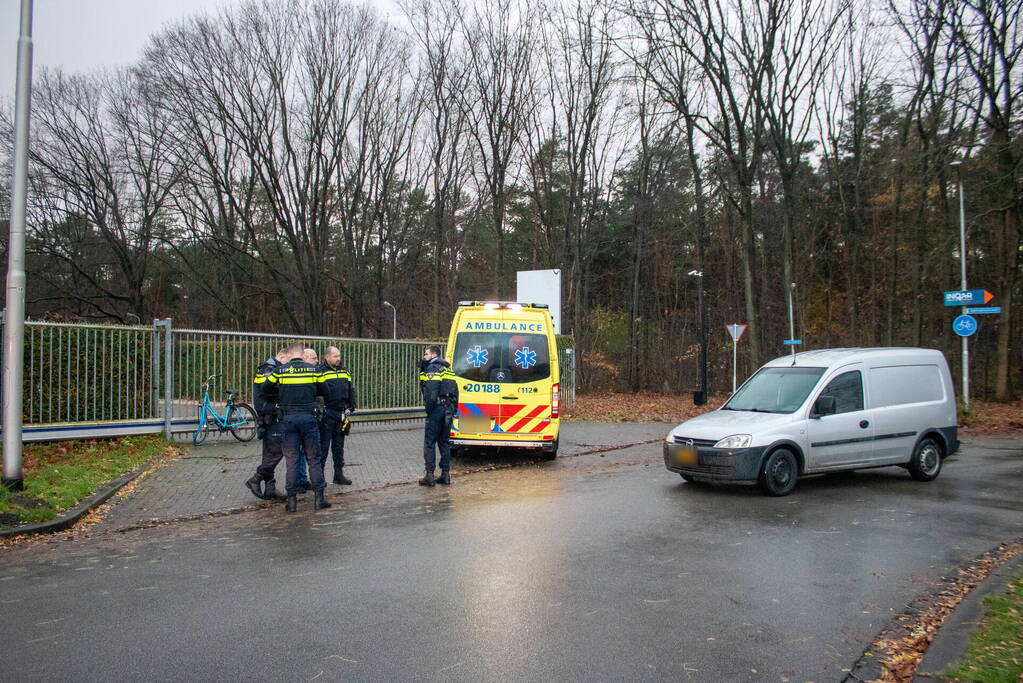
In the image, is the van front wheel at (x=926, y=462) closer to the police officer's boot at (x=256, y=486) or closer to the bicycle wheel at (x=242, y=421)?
the police officer's boot at (x=256, y=486)

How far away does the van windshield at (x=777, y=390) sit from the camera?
10.3m

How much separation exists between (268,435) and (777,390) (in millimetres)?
6753

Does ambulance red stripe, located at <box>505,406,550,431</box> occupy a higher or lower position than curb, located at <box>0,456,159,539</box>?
higher

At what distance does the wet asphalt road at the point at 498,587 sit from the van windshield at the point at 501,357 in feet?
10.8

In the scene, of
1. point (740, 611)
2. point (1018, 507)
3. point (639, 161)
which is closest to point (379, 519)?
point (740, 611)

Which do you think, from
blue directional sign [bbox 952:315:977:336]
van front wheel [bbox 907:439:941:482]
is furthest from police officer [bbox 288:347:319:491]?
blue directional sign [bbox 952:315:977:336]

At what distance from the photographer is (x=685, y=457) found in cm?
993

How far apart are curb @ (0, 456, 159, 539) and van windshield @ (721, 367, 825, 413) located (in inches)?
324

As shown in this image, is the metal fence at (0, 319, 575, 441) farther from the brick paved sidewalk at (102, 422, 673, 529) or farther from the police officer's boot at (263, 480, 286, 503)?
the police officer's boot at (263, 480, 286, 503)

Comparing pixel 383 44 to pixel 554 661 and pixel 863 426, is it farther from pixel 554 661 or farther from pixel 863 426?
pixel 554 661

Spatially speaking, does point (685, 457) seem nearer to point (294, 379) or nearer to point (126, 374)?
point (294, 379)

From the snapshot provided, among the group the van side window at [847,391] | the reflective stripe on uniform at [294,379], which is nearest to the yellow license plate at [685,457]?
the van side window at [847,391]

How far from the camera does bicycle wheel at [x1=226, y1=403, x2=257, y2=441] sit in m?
14.9

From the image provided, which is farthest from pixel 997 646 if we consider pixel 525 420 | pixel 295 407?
pixel 525 420
